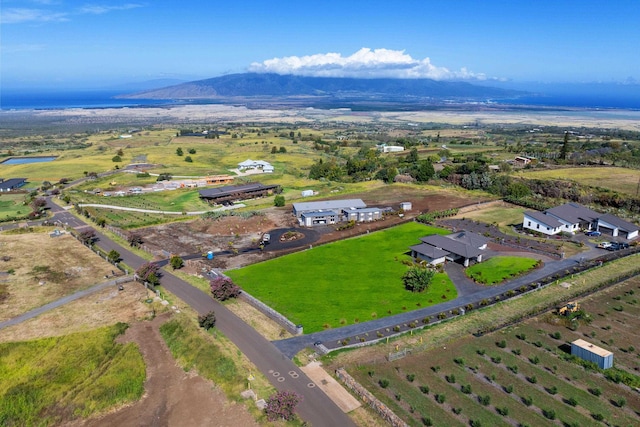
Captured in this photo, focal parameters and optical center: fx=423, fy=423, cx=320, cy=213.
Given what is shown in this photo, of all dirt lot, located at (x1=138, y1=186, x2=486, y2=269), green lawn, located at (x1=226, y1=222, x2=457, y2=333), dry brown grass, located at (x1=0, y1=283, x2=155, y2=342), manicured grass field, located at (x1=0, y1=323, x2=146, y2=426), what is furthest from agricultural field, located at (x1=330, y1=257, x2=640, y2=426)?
dirt lot, located at (x1=138, y1=186, x2=486, y2=269)

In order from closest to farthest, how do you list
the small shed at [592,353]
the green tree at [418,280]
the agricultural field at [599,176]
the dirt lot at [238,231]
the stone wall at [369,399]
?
the stone wall at [369,399]
the small shed at [592,353]
the green tree at [418,280]
the dirt lot at [238,231]
the agricultural field at [599,176]

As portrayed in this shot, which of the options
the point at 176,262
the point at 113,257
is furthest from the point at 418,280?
the point at 113,257

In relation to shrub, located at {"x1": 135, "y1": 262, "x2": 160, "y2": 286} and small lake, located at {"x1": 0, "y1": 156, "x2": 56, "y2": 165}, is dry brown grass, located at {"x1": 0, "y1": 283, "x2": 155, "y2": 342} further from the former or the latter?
small lake, located at {"x1": 0, "y1": 156, "x2": 56, "y2": 165}

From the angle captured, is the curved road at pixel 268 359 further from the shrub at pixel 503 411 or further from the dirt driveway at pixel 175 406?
Answer: the shrub at pixel 503 411

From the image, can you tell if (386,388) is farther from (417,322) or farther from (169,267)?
(169,267)

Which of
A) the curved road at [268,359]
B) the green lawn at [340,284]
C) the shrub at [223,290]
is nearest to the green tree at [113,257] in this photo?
the curved road at [268,359]

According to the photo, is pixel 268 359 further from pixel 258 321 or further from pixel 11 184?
pixel 11 184

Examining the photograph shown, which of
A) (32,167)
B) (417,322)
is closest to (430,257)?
(417,322)
